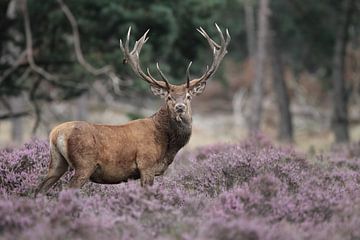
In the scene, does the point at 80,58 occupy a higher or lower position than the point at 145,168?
higher

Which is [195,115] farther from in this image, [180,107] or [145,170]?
[145,170]

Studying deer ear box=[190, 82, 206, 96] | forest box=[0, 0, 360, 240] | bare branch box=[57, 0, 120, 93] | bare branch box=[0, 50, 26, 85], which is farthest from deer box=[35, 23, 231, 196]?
bare branch box=[0, 50, 26, 85]

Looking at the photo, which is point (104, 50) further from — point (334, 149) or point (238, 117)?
point (238, 117)

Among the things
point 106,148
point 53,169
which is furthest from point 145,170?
point 53,169

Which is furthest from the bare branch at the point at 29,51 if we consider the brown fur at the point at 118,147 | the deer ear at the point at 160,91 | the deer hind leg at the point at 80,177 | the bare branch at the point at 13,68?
the deer hind leg at the point at 80,177

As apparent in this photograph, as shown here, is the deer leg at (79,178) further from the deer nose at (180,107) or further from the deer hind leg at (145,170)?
the deer nose at (180,107)

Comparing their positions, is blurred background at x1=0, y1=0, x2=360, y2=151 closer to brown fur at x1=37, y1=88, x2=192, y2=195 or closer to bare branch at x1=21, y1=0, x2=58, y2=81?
bare branch at x1=21, y1=0, x2=58, y2=81

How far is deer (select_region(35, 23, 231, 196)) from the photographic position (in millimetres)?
8031

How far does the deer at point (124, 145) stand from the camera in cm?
803

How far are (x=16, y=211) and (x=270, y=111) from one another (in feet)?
115

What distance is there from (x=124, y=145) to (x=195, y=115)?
118 ft

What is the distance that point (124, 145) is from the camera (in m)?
8.38

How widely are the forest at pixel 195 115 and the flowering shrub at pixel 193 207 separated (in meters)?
0.02

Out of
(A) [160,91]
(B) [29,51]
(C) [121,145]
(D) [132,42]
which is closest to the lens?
(C) [121,145]
